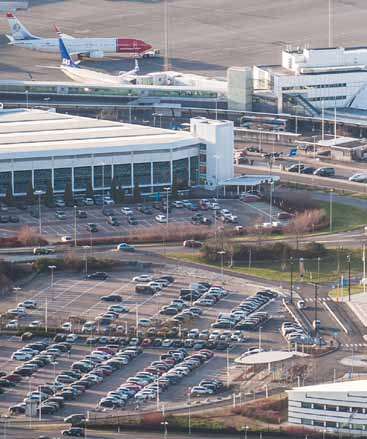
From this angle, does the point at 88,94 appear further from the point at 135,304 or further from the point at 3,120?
the point at 135,304

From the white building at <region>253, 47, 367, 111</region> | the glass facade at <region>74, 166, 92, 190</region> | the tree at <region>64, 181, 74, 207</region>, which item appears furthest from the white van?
the white building at <region>253, 47, 367, 111</region>

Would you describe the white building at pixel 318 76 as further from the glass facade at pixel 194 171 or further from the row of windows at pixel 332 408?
the row of windows at pixel 332 408

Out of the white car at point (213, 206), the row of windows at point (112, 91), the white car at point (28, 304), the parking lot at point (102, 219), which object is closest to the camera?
the white car at point (28, 304)

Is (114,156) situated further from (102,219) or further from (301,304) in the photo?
(301,304)

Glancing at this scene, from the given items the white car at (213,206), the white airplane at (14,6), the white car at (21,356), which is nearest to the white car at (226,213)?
the white car at (213,206)

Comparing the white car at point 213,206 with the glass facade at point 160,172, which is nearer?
the white car at point 213,206

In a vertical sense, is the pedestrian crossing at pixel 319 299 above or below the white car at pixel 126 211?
below

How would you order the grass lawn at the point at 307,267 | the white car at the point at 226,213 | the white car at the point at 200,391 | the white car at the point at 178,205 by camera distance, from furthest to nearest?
1. the white car at the point at 178,205
2. the white car at the point at 226,213
3. the grass lawn at the point at 307,267
4. the white car at the point at 200,391
